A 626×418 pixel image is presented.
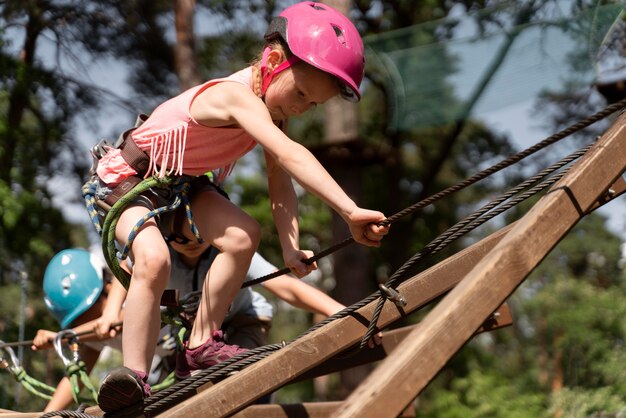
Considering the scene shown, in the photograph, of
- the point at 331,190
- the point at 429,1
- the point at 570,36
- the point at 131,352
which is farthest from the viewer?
the point at 429,1

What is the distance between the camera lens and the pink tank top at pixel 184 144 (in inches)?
133

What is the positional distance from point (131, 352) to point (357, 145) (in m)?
7.74

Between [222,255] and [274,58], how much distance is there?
684 millimetres

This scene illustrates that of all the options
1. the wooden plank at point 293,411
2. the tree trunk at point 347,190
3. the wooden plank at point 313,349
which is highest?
the tree trunk at point 347,190

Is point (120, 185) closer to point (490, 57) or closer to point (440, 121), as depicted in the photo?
point (490, 57)

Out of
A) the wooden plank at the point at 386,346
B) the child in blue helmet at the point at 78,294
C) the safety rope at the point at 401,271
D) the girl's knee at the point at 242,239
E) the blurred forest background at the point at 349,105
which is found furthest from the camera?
the blurred forest background at the point at 349,105

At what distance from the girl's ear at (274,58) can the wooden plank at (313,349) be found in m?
0.86

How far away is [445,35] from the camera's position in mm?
10344

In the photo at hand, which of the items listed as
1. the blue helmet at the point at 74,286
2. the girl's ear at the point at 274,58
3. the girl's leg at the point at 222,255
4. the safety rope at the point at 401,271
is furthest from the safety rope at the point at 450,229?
the blue helmet at the point at 74,286

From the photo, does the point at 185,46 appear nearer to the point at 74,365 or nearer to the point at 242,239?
the point at 74,365

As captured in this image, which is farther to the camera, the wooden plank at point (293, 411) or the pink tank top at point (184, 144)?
the wooden plank at point (293, 411)

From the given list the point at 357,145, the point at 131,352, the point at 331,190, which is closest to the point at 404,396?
the point at 331,190

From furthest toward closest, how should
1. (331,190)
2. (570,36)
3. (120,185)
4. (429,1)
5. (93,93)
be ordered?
(429,1)
(93,93)
(570,36)
(120,185)
(331,190)

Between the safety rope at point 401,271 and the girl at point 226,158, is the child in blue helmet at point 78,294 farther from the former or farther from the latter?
the safety rope at point 401,271
